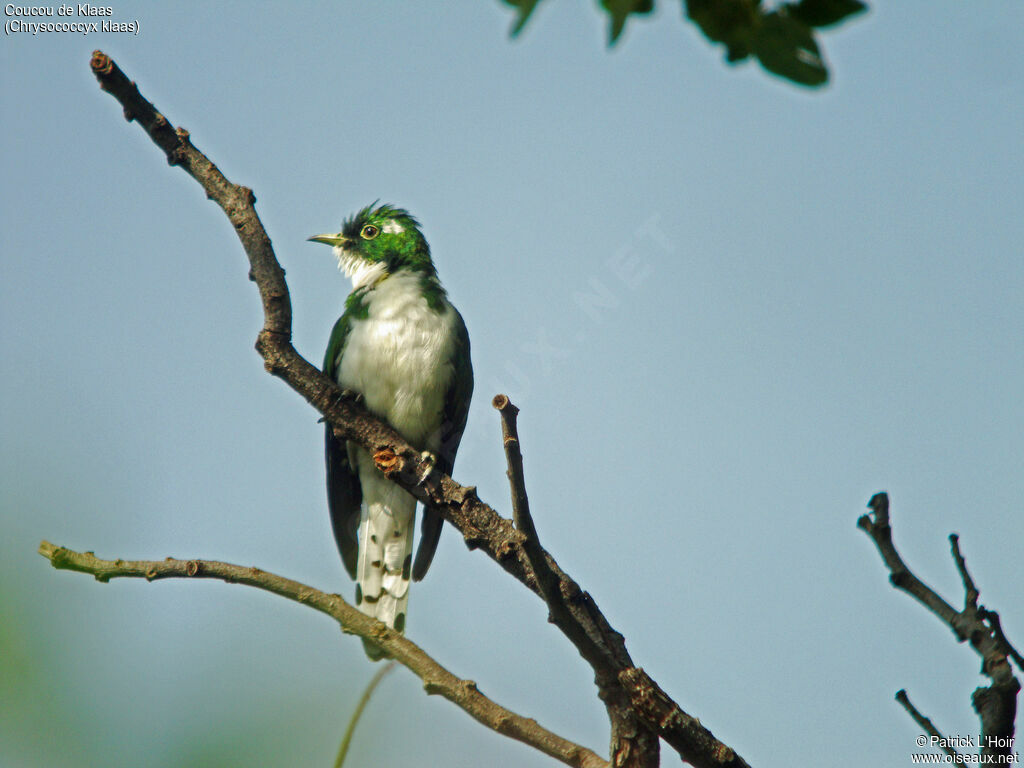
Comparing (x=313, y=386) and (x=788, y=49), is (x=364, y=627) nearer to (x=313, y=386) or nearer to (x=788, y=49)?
(x=313, y=386)

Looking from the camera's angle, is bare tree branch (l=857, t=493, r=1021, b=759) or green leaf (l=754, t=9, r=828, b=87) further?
bare tree branch (l=857, t=493, r=1021, b=759)

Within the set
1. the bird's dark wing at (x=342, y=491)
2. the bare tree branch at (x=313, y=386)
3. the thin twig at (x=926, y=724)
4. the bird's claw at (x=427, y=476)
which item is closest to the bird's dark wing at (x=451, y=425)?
the bird's dark wing at (x=342, y=491)

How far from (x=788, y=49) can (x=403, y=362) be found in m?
4.49

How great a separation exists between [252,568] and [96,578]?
0.48 metres

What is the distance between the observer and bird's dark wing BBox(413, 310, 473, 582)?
6.01 meters

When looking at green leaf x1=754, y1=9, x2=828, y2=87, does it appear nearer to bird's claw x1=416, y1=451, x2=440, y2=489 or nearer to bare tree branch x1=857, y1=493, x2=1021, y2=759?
bare tree branch x1=857, y1=493, x2=1021, y2=759

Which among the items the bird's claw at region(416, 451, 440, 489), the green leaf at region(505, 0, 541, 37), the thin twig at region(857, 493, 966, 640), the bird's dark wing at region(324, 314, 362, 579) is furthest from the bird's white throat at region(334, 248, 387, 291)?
the green leaf at region(505, 0, 541, 37)

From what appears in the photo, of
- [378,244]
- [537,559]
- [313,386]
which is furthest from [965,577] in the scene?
[378,244]

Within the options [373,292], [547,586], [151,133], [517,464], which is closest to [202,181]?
[151,133]

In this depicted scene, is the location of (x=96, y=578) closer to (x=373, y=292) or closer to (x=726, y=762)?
(x=726, y=762)

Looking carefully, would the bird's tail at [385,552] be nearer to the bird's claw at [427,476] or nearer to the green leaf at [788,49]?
the bird's claw at [427,476]

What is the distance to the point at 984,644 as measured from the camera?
2.33m

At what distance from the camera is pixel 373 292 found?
6246 mm

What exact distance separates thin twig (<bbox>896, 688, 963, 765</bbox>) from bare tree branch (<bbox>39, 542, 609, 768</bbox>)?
87 centimetres
